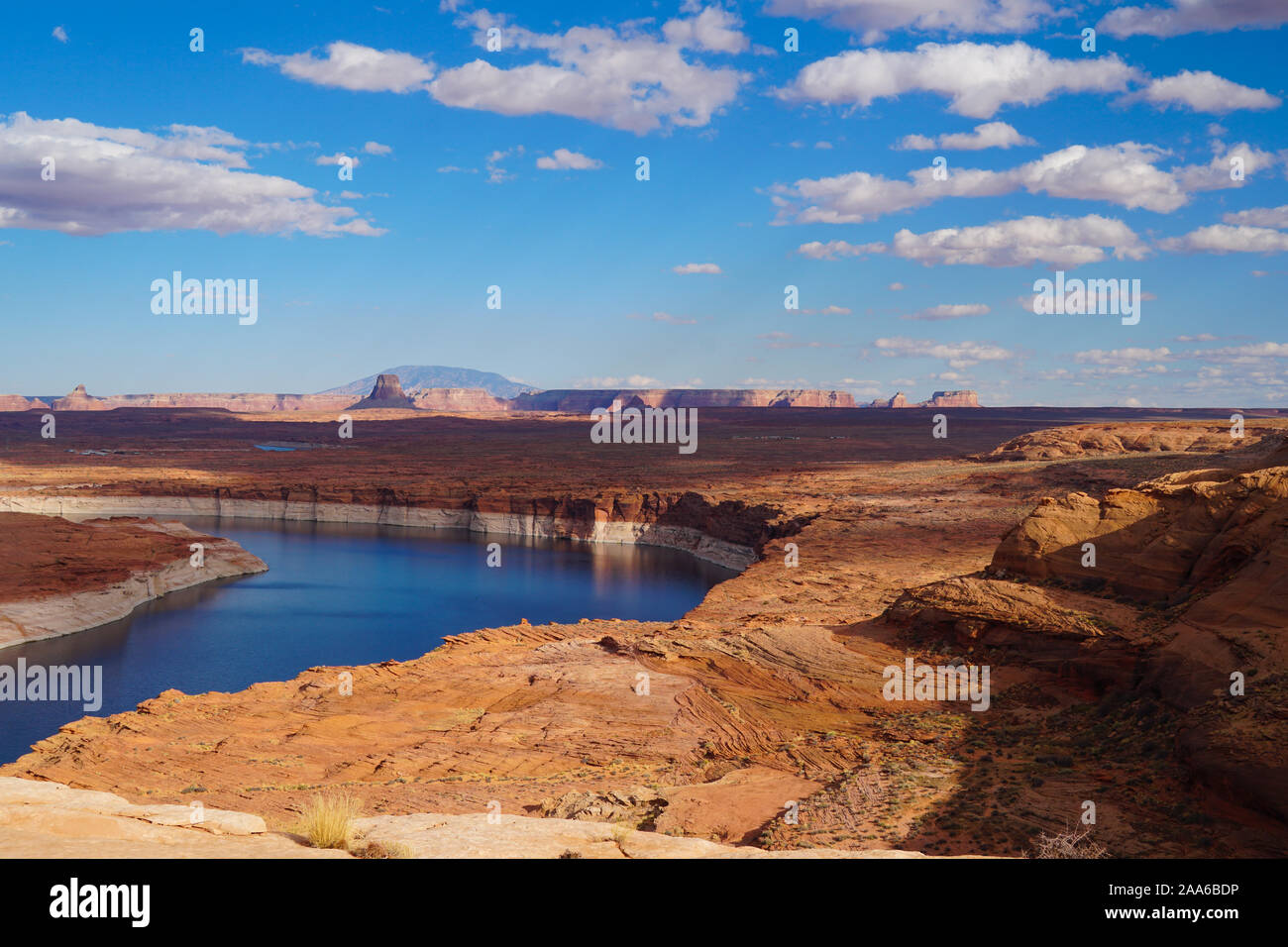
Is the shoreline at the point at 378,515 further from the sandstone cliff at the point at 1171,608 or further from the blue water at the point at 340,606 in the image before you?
the sandstone cliff at the point at 1171,608

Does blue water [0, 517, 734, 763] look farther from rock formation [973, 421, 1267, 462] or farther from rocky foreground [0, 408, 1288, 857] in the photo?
rock formation [973, 421, 1267, 462]

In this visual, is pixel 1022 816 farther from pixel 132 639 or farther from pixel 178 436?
pixel 178 436

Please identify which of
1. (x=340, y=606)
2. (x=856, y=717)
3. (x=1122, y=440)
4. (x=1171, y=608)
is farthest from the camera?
(x=1122, y=440)

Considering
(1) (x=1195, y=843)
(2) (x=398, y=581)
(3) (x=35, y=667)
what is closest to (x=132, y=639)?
(3) (x=35, y=667)

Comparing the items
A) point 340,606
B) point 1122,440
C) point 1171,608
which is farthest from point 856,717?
point 1122,440

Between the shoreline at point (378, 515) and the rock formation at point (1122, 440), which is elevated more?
the rock formation at point (1122, 440)

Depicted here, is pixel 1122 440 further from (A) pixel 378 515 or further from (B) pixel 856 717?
(B) pixel 856 717

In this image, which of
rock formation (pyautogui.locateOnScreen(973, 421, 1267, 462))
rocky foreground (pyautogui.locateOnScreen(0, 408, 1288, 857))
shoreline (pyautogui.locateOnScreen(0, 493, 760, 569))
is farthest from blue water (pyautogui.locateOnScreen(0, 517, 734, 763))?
rock formation (pyautogui.locateOnScreen(973, 421, 1267, 462))

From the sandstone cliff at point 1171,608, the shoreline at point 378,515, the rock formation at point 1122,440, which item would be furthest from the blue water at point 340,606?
the rock formation at point 1122,440

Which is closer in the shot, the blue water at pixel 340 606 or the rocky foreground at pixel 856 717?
the rocky foreground at pixel 856 717
